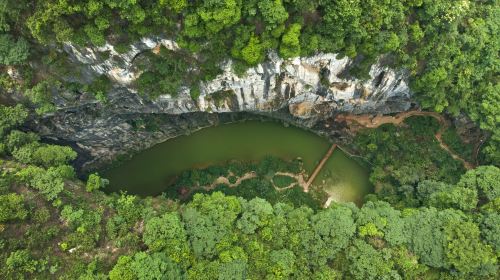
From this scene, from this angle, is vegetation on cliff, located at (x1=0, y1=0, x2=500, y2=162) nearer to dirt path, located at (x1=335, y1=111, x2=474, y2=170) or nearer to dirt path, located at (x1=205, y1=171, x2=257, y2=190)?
dirt path, located at (x1=335, y1=111, x2=474, y2=170)

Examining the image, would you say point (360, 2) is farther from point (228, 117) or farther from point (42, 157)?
point (42, 157)

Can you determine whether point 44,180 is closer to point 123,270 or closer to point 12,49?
point 123,270

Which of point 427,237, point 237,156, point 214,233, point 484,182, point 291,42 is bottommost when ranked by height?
point 214,233

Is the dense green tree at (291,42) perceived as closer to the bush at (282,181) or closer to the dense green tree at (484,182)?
the bush at (282,181)

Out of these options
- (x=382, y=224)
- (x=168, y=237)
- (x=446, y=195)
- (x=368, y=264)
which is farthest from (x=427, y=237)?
(x=168, y=237)

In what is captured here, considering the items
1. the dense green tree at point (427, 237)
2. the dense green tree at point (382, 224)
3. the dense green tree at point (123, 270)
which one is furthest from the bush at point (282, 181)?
the dense green tree at point (123, 270)

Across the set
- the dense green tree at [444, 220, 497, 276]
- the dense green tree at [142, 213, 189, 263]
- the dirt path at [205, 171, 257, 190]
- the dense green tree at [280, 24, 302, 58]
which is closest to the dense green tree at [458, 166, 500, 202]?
the dense green tree at [444, 220, 497, 276]
